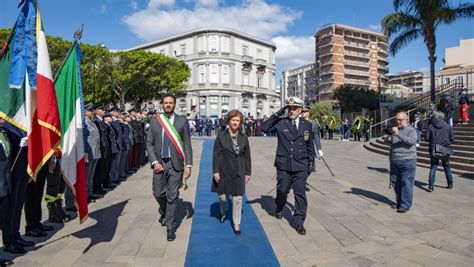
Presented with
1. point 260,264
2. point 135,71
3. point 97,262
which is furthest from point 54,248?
point 135,71

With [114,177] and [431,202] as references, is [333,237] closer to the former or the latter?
[431,202]

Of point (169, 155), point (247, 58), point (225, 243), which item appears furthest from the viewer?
point (247, 58)

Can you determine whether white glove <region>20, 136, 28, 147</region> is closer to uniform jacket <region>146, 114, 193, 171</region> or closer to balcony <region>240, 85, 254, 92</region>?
uniform jacket <region>146, 114, 193, 171</region>

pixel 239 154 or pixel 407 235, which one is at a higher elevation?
pixel 239 154

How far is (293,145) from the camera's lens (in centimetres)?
546

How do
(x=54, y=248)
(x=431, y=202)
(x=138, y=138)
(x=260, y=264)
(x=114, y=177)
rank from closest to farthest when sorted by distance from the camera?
(x=260, y=264), (x=54, y=248), (x=431, y=202), (x=114, y=177), (x=138, y=138)

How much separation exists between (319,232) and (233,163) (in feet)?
5.35

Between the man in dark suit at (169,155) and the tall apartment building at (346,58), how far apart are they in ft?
286

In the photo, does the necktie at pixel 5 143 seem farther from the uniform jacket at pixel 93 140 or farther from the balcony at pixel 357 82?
the balcony at pixel 357 82

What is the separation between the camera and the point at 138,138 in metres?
11.7

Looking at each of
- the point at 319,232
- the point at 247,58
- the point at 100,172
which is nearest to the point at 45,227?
the point at 100,172

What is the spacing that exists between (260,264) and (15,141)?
3185mm

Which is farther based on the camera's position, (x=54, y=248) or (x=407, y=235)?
(x=407, y=235)

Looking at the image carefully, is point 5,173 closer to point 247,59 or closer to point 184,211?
point 184,211
